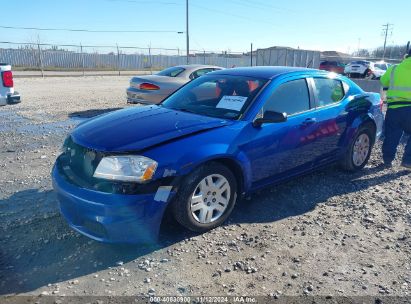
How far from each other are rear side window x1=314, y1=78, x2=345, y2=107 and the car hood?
1568mm

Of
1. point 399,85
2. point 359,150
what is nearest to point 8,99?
point 359,150

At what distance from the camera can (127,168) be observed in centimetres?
307

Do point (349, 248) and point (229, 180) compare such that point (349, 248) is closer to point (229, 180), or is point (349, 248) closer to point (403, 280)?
point (403, 280)

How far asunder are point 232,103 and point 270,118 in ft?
1.62

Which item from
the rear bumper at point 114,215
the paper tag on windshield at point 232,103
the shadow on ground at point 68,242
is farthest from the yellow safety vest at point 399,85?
the rear bumper at point 114,215

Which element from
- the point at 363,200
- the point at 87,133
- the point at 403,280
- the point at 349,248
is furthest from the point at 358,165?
the point at 87,133

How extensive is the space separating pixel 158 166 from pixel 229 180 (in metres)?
0.85

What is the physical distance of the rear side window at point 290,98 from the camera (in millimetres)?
4059

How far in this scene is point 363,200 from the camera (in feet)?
14.9

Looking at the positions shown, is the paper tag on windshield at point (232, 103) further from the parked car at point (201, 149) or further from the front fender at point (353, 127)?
the front fender at point (353, 127)

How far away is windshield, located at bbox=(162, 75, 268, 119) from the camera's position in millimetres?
3941

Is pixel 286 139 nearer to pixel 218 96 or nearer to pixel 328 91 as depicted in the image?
pixel 218 96

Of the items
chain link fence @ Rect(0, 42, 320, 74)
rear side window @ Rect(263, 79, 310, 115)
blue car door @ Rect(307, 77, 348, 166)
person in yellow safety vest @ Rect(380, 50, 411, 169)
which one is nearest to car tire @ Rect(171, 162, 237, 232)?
rear side window @ Rect(263, 79, 310, 115)

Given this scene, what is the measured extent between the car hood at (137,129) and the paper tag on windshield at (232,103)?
0.86 feet
